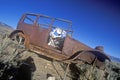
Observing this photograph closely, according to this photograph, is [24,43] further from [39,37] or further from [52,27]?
[52,27]

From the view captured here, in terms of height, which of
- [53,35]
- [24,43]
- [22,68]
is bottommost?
[22,68]

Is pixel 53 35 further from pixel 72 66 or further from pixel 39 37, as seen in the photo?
pixel 72 66

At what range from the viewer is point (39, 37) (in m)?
9.28

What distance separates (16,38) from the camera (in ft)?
31.8

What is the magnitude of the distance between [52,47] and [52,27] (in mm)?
1058

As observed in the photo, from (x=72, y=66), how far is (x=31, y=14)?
12.4 ft

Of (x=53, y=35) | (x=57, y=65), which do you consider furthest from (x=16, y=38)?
(x=57, y=65)

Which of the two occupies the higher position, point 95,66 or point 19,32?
point 19,32

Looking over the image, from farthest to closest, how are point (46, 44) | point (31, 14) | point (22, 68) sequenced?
point (31, 14)
point (46, 44)
point (22, 68)

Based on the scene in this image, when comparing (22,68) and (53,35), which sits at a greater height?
(53,35)

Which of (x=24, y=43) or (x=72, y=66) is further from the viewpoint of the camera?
(x=72, y=66)

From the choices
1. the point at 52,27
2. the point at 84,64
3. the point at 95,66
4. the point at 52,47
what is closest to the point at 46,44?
the point at 52,47

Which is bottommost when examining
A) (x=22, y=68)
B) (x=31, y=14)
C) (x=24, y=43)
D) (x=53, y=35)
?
(x=22, y=68)

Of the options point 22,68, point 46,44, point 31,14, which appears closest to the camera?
point 22,68
